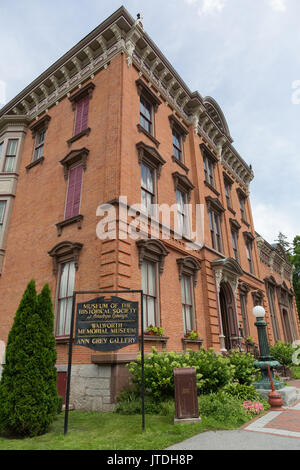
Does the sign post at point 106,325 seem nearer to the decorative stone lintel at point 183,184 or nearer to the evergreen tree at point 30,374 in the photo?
the evergreen tree at point 30,374

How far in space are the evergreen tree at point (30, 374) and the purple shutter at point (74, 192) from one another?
5.09 m

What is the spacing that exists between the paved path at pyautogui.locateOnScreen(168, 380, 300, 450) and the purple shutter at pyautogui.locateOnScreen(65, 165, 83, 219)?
Result: 8.60 m

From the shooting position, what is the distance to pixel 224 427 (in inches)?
239

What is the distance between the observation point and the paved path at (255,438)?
4859 millimetres

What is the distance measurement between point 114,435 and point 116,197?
6.84 metres

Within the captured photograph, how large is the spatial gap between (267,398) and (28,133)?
17233mm

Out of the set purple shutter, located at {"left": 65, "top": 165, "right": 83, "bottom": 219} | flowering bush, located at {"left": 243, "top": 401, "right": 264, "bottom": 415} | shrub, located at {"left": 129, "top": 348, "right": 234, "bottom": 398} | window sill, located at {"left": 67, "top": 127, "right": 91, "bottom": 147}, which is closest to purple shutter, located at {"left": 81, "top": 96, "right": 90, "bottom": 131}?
window sill, located at {"left": 67, "top": 127, "right": 91, "bottom": 147}

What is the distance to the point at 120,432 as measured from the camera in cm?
594

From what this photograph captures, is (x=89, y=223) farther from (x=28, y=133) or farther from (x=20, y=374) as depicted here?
(x=28, y=133)

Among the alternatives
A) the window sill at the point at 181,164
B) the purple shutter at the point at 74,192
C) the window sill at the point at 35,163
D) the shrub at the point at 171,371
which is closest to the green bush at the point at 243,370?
the shrub at the point at 171,371

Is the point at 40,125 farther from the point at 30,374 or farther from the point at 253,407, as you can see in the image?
the point at 253,407

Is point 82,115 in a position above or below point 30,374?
above

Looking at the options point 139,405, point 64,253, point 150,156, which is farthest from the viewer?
point 150,156

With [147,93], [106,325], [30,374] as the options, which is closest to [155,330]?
[106,325]
